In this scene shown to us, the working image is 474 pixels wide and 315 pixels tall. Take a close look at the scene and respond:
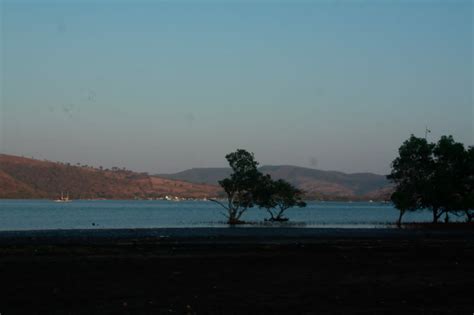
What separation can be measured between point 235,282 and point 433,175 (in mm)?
66620

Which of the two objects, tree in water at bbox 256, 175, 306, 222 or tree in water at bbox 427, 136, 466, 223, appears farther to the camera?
tree in water at bbox 256, 175, 306, 222

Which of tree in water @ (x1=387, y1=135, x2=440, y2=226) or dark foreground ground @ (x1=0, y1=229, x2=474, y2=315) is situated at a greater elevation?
tree in water @ (x1=387, y1=135, x2=440, y2=226)

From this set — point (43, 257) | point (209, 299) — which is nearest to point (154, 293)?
point (209, 299)

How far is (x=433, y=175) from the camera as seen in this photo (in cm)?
8606

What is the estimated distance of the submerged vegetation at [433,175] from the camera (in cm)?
8394

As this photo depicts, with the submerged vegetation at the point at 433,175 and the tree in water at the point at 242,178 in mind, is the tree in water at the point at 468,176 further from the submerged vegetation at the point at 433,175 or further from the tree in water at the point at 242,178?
the tree in water at the point at 242,178

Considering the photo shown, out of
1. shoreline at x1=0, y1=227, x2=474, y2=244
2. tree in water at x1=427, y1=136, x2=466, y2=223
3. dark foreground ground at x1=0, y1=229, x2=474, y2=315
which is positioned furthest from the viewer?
tree in water at x1=427, y1=136, x2=466, y2=223

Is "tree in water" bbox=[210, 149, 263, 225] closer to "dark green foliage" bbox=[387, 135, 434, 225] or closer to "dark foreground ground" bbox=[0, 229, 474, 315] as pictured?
"dark green foliage" bbox=[387, 135, 434, 225]

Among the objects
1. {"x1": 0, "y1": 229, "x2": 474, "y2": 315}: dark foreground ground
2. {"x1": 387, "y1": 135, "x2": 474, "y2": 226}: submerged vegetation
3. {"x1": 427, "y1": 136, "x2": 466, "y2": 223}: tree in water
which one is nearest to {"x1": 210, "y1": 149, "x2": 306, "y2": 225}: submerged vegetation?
{"x1": 387, "y1": 135, "x2": 474, "y2": 226}: submerged vegetation

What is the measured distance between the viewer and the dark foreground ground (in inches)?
730

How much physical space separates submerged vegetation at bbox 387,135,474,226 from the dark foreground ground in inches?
1910

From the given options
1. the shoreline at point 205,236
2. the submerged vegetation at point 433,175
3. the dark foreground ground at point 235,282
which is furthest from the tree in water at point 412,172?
the dark foreground ground at point 235,282

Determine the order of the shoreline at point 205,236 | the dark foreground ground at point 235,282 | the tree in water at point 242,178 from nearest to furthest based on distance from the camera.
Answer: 1. the dark foreground ground at point 235,282
2. the shoreline at point 205,236
3. the tree in water at point 242,178

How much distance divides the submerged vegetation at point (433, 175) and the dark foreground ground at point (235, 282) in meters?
48.5
